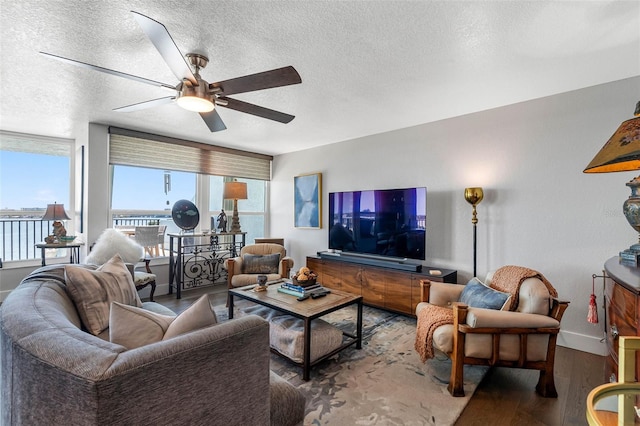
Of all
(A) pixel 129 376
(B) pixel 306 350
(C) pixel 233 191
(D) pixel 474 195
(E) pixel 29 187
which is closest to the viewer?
(A) pixel 129 376

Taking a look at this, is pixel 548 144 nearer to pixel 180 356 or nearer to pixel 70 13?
pixel 180 356

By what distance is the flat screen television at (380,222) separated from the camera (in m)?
3.38

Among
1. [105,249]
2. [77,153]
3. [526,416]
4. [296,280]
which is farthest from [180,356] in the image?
[77,153]

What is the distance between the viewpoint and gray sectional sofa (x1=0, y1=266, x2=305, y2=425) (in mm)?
770

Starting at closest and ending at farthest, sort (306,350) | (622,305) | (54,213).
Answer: (622,305), (306,350), (54,213)

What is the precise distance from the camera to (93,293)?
1759 millimetres

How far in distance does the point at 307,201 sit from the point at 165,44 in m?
3.48

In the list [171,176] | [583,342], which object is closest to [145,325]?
[583,342]

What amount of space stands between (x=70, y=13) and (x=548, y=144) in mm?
3781

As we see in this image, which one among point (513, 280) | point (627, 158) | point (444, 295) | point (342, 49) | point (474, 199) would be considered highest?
point (342, 49)

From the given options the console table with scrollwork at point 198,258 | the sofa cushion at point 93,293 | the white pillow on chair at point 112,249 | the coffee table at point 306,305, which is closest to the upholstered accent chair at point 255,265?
the console table with scrollwork at point 198,258

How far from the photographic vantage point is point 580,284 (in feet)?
8.43

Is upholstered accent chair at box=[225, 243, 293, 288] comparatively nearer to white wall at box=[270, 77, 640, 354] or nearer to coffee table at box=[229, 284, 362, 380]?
coffee table at box=[229, 284, 362, 380]

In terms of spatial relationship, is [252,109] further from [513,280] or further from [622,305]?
[622,305]
